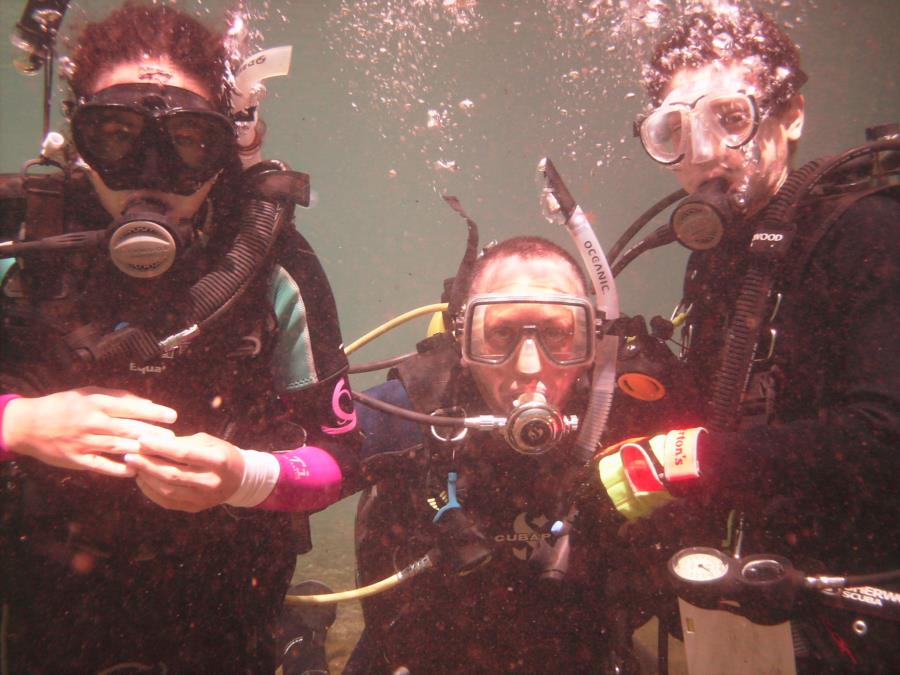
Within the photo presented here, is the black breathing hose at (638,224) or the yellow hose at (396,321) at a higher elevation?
the black breathing hose at (638,224)

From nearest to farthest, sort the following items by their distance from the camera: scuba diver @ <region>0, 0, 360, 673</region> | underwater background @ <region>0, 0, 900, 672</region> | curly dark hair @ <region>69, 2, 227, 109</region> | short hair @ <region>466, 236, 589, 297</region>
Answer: scuba diver @ <region>0, 0, 360, 673</region> → curly dark hair @ <region>69, 2, 227, 109</region> → short hair @ <region>466, 236, 589, 297</region> → underwater background @ <region>0, 0, 900, 672</region>

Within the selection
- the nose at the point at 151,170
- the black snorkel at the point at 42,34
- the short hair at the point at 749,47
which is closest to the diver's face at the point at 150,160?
the nose at the point at 151,170

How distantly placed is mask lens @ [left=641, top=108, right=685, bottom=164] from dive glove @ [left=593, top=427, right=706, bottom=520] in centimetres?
185

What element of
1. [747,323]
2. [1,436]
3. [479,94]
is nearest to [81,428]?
[1,436]

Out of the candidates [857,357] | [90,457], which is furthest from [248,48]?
[857,357]

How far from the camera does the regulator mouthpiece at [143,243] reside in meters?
1.82

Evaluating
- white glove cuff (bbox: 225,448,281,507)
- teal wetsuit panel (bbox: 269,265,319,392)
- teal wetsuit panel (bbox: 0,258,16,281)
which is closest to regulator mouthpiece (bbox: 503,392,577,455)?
teal wetsuit panel (bbox: 269,265,319,392)

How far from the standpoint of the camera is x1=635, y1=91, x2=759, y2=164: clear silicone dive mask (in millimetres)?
2908

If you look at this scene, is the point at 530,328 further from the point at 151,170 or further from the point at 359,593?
the point at 151,170

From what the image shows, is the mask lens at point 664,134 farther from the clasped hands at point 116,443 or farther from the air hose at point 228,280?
the clasped hands at point 116,443

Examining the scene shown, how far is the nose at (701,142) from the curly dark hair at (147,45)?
2.49 meters

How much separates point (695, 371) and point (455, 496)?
1553 millimetres

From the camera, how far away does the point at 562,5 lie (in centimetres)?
1608

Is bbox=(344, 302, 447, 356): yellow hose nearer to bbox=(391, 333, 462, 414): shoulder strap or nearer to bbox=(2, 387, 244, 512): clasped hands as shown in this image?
bbox=(391, 333, 462, 414): shoulder strap
